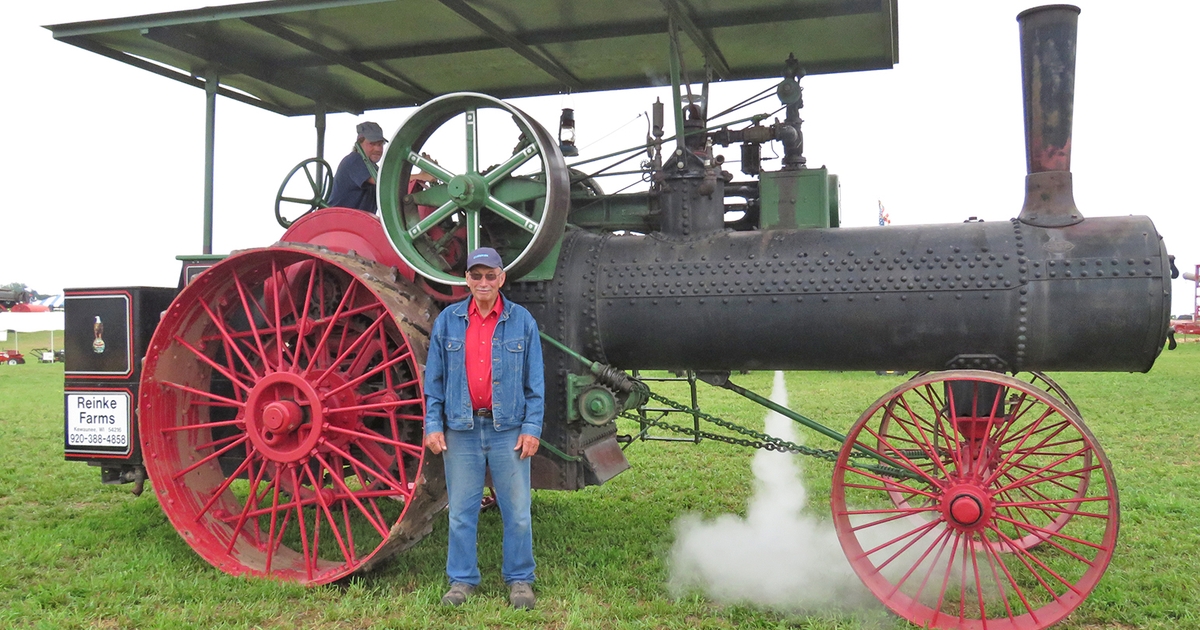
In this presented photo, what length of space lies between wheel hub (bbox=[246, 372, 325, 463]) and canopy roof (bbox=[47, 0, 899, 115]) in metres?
1.81

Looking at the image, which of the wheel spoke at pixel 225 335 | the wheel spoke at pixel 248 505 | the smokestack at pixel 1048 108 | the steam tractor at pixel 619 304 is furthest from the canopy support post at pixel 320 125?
the smokestack at pixel 1048 108

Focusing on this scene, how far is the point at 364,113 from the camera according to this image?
6.16 meters

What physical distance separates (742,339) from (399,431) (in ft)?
5.94

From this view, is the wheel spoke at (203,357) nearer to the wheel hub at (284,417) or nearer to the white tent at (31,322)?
the wheel hub at (284,417)

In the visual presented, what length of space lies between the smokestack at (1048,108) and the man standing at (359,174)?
326 cm

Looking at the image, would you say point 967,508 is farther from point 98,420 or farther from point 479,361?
point 98,420

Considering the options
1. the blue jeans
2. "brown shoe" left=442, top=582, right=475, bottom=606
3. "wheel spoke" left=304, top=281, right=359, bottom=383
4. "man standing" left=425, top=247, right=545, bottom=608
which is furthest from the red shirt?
"brown shoe" left=442, top=582, right=475, bottom=606

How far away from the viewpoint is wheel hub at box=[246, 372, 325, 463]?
13.3ft

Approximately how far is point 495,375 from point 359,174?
1.70m

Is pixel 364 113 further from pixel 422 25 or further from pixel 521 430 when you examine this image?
pixel 521 430

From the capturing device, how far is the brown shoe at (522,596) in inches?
151

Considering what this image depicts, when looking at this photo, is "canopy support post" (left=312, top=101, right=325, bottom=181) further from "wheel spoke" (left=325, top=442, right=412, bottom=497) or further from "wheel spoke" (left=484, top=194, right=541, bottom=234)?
"wheel spoke" (left=325, top=442, right=412, bottom=497)

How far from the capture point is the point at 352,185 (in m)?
4.94

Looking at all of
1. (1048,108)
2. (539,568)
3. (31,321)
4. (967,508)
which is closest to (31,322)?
(31,321)
